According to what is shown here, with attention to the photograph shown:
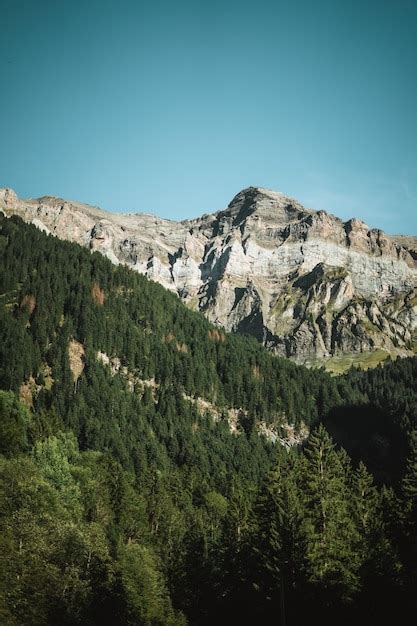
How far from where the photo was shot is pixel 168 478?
385ft

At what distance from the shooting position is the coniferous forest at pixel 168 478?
48656mm

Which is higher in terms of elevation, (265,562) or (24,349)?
(24,349)

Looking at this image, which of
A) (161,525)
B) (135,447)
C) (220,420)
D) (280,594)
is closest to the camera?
(280,594)

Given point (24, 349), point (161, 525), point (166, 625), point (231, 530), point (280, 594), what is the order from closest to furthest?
point (280, 594), point (166, 625), point (231, 530), point (161, 525), point (24, 349)

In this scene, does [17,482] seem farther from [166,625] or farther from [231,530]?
[231,530]

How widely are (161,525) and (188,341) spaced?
10735cm

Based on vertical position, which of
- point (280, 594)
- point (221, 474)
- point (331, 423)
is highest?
point (331, 423)

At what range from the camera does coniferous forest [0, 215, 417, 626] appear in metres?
48.7

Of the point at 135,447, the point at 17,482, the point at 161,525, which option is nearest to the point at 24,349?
the point at 135,447

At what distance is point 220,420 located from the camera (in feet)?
563

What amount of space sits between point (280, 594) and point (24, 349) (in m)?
109

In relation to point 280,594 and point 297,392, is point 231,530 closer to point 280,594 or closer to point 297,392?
point 280,594

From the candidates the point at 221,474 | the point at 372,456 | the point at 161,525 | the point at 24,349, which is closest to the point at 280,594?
the point at 161,525

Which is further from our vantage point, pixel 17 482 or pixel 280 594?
pixel 17 482
